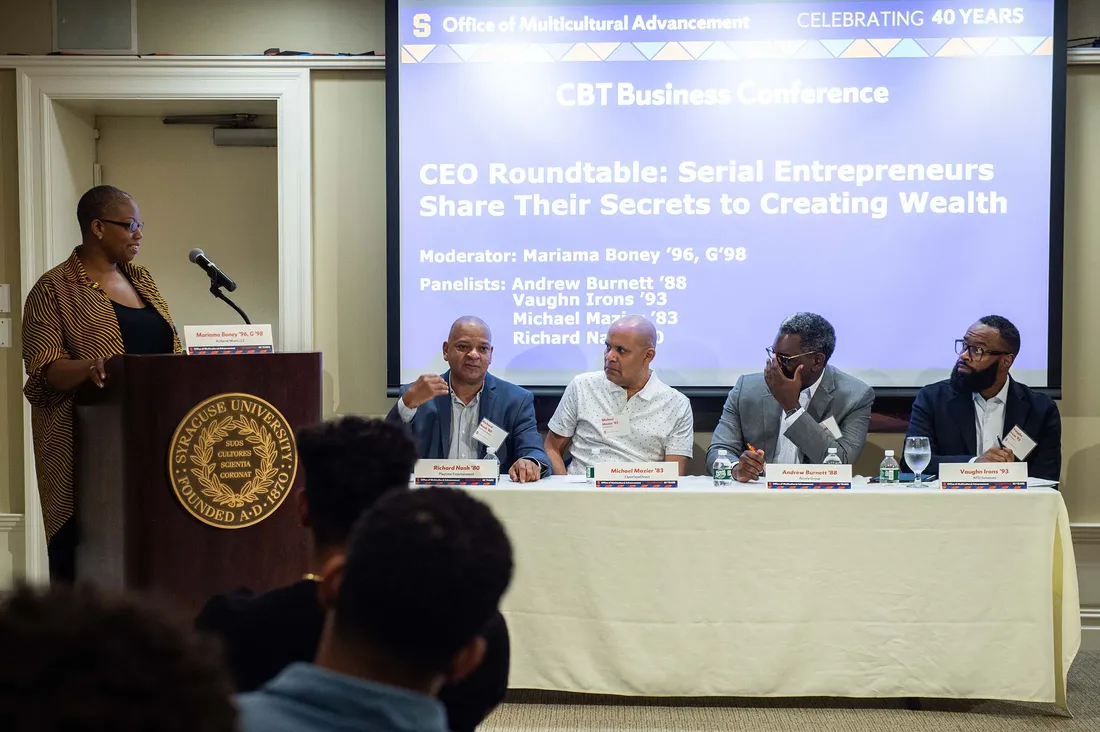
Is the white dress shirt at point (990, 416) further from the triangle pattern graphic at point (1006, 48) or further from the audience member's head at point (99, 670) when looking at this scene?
the audience member's head at point (99, 670)

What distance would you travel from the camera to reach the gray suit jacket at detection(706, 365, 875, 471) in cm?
329

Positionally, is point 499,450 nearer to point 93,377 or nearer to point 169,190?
point 93,377

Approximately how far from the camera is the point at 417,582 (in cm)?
77

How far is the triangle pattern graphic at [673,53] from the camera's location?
3.87 metres

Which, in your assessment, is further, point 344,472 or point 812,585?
point 812,585

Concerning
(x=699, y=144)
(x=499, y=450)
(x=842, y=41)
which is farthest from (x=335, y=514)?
(x=842, y=41)

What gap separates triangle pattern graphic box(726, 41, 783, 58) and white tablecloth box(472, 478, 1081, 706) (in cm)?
182

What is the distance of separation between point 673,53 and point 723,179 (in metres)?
0.52

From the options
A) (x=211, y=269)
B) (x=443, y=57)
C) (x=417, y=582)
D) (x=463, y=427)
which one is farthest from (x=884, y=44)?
(x=417, y=582)

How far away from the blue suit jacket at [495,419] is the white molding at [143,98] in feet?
2.64

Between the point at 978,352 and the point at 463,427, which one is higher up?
the point at 978,352

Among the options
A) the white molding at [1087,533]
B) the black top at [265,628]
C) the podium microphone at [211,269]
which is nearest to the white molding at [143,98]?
the podium microphone at [211,269]

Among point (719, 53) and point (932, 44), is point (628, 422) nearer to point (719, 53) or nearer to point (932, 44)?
point (719, 53)

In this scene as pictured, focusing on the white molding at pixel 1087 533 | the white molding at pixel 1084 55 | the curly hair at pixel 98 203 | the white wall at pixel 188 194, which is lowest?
the white molding at pixel 1087 533
